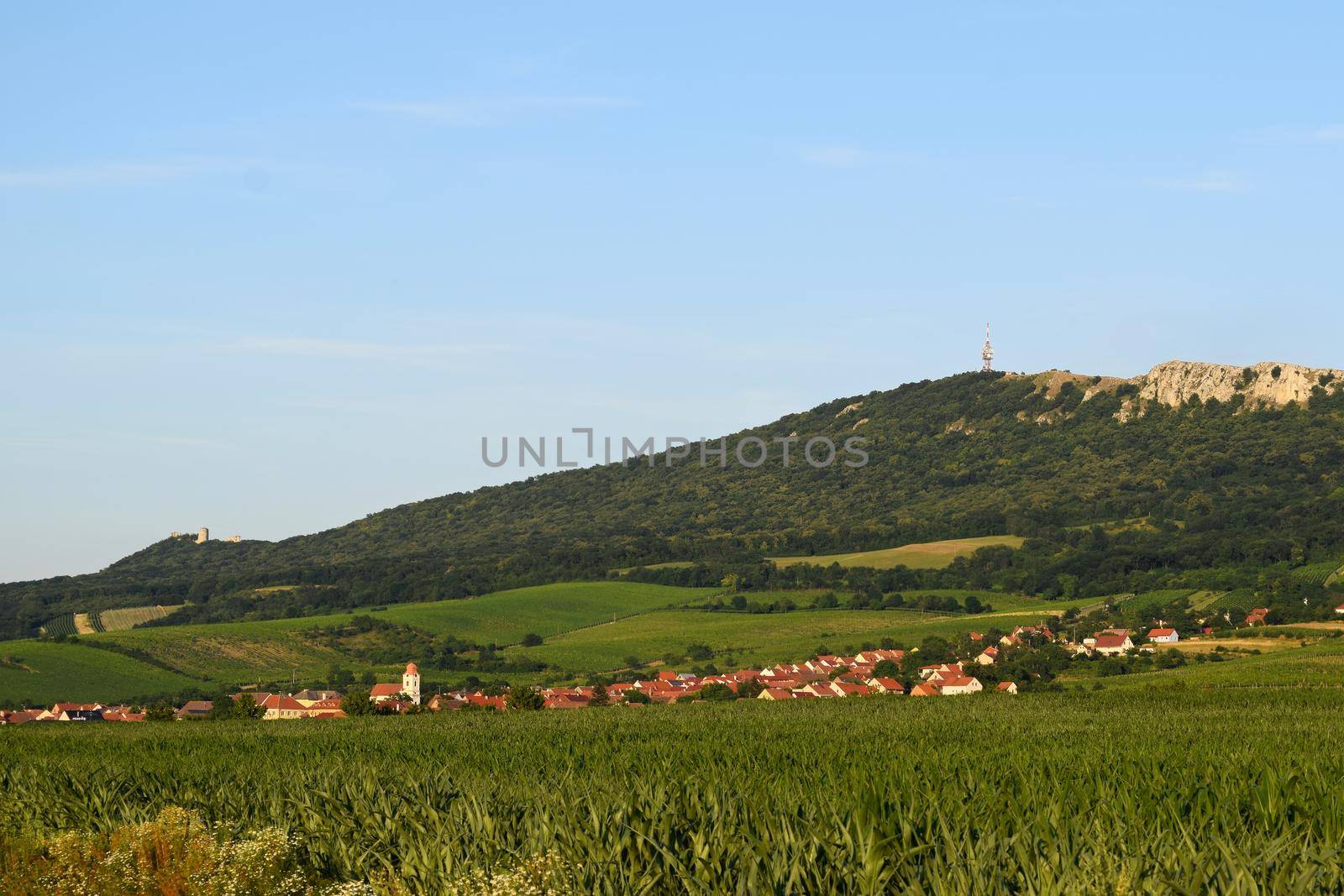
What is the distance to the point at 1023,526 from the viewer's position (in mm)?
172000

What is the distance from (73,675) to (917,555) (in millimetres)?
95549

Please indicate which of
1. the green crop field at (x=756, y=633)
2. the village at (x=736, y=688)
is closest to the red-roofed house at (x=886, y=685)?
the village at (x=736, y=688)

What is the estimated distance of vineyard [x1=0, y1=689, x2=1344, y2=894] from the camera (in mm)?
11852

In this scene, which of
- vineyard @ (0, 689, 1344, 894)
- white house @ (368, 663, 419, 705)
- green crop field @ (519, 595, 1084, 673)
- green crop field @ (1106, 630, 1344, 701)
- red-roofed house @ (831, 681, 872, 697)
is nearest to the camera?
vineyard @ (0, 689, 1344, 894)

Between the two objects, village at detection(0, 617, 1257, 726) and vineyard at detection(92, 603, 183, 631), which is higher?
vineyard at detection(92, 603, 183, 631)

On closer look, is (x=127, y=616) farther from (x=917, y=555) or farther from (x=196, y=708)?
(x=917, y=555)

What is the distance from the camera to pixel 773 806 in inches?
620

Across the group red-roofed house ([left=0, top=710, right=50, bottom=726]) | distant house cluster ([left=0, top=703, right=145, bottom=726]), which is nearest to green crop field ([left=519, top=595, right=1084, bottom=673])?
distant house cluster ([left=0, top=703, right=145, bottom=726])

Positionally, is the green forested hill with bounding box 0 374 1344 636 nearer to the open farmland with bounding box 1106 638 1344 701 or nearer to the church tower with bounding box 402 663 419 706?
the open farmland with bounding box 1106 638 1344 701

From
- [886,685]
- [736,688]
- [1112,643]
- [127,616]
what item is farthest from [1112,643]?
[127,616]

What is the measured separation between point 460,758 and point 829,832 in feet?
53.9

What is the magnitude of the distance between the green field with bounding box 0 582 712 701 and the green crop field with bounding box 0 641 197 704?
8 cm

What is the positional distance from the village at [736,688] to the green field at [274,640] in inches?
353

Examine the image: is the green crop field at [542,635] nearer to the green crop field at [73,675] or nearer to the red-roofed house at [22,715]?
the green crop field at [73,675]
